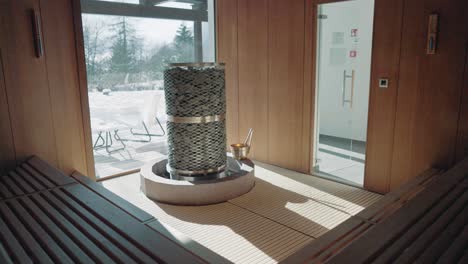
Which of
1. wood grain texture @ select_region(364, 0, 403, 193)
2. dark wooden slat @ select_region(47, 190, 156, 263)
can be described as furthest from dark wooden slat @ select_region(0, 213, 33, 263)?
wood grain texture @ select_region(364, 0, 403, 193)

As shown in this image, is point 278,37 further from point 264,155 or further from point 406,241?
point 406,241

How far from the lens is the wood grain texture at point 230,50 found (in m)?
5.11

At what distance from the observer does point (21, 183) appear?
9.82 ft

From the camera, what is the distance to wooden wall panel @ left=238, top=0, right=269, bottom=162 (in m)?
4.77

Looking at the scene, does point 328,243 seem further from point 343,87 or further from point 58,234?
point 343,87

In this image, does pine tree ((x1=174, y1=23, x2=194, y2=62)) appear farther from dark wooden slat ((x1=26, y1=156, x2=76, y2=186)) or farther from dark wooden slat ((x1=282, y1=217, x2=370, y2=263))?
dark wooden slat ((x1=282, y1=217, x2=370, y2=263))

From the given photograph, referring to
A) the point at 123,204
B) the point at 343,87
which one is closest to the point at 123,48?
the point at 123,204

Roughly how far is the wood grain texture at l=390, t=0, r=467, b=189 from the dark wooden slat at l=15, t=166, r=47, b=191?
10.9 feet

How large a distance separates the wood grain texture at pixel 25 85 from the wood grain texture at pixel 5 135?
4 cm

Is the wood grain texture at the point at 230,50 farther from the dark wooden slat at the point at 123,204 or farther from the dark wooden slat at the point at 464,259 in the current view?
the dark wooden slat at the point at 464,259

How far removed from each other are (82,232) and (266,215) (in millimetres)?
1766

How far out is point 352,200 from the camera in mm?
3699

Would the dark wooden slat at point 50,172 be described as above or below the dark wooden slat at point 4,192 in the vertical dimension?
above

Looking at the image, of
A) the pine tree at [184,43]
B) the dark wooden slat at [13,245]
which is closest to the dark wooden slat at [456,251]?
the dark wooden slat at [13,245]
